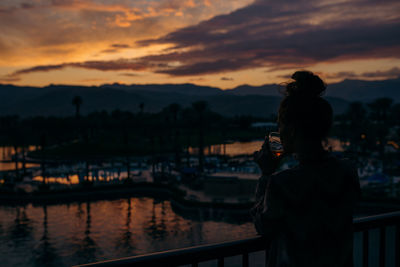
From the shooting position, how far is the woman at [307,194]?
4.85 ft

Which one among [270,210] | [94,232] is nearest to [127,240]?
[94,232]

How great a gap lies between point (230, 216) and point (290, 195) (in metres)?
29.5

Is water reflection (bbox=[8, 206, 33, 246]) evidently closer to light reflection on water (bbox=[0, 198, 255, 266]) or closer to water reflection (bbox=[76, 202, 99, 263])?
light reflection on water (bbox=[0, 198, 255, 266])

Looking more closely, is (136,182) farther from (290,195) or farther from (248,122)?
(248,122)

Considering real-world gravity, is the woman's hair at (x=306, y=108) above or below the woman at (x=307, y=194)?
above

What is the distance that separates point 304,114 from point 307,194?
0.33m

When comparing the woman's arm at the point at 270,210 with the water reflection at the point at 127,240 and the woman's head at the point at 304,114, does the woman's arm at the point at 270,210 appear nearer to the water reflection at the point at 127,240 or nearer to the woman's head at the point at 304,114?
the woman's head at the point at 304,114

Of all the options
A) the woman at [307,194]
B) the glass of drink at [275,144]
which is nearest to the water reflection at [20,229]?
the glass of drink at [275,144]

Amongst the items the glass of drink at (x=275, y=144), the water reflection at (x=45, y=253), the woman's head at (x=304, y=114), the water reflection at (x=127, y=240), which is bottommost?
the water reflection at (x=45, y=253)

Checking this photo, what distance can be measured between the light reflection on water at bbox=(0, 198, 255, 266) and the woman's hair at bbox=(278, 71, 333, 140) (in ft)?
75.1

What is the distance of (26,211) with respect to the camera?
33.8 m

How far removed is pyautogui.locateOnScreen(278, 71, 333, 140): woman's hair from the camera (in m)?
1.55

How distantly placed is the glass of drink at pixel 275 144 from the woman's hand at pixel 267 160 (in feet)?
0.07

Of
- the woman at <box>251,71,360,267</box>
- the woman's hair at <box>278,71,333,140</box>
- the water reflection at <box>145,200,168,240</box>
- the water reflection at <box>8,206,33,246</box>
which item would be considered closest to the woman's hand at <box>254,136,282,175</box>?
the woman at <box>251,71,360,267</box>
